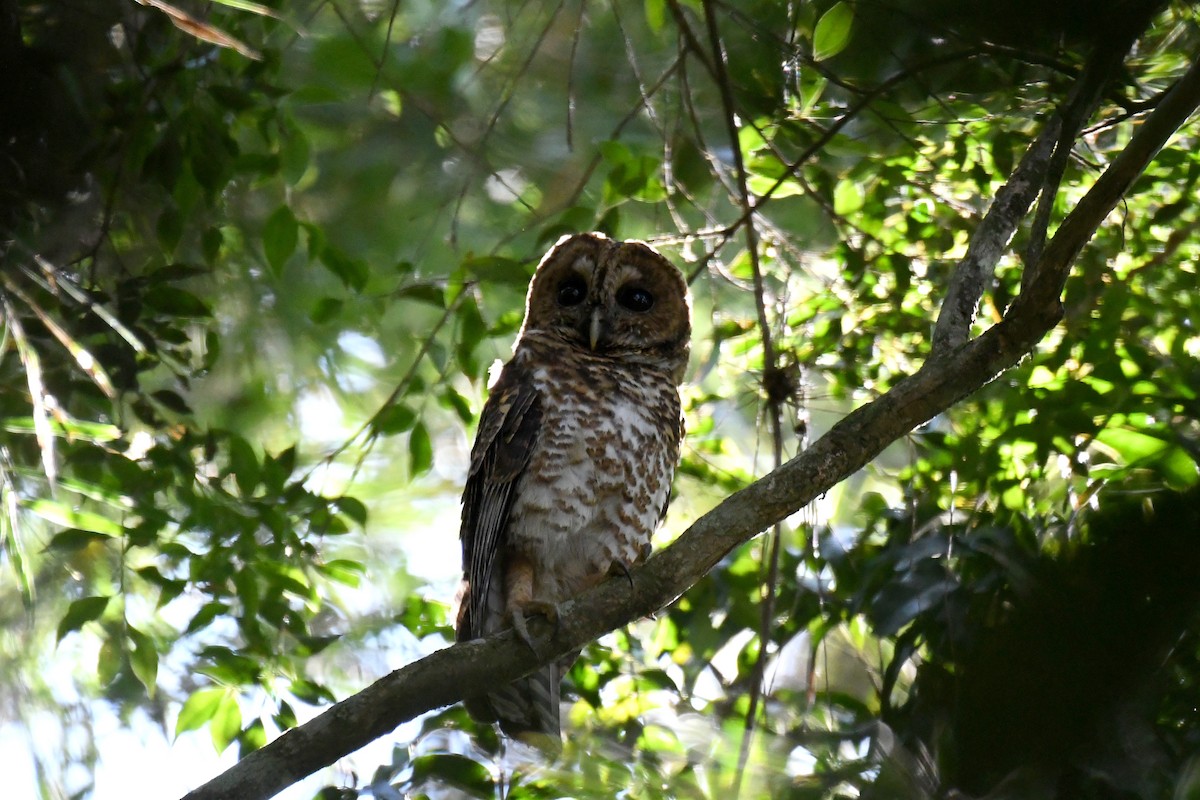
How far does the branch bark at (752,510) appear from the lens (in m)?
1.81

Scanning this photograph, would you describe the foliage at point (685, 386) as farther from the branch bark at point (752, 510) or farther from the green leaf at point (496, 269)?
the branch bark at point (752, 510)

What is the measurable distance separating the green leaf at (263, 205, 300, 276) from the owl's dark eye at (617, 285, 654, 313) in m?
1.01

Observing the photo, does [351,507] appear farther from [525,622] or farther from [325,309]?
[525,622]

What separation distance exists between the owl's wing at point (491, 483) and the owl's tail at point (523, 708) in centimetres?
18

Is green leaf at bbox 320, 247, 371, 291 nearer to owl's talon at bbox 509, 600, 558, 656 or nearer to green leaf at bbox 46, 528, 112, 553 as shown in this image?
green leaf at bbox 46, 528, 112, 553

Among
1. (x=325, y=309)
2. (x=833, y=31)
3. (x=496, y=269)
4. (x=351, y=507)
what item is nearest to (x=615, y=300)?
(x=496, y=269)

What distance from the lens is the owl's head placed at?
334cm

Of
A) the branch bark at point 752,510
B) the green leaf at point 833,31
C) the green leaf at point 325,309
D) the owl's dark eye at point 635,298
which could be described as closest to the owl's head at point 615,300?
the owl's dark eye at point 635,298

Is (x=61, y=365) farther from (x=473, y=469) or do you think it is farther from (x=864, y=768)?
(x=864, y=768)

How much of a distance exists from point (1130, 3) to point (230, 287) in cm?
361

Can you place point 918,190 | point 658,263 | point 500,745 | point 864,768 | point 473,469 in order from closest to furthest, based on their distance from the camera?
point 864,768
point 500,745
point 473,469
point 918,190
point 658,263

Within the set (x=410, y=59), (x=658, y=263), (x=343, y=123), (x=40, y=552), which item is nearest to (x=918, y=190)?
(x=658, y=263)

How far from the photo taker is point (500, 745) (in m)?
2.72

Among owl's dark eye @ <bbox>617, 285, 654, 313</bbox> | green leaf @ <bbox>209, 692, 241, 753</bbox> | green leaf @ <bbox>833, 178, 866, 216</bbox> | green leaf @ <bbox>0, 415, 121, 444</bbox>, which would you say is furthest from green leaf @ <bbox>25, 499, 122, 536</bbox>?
green leaf @ <bbox>833, 178, 866, 216</bbox>
